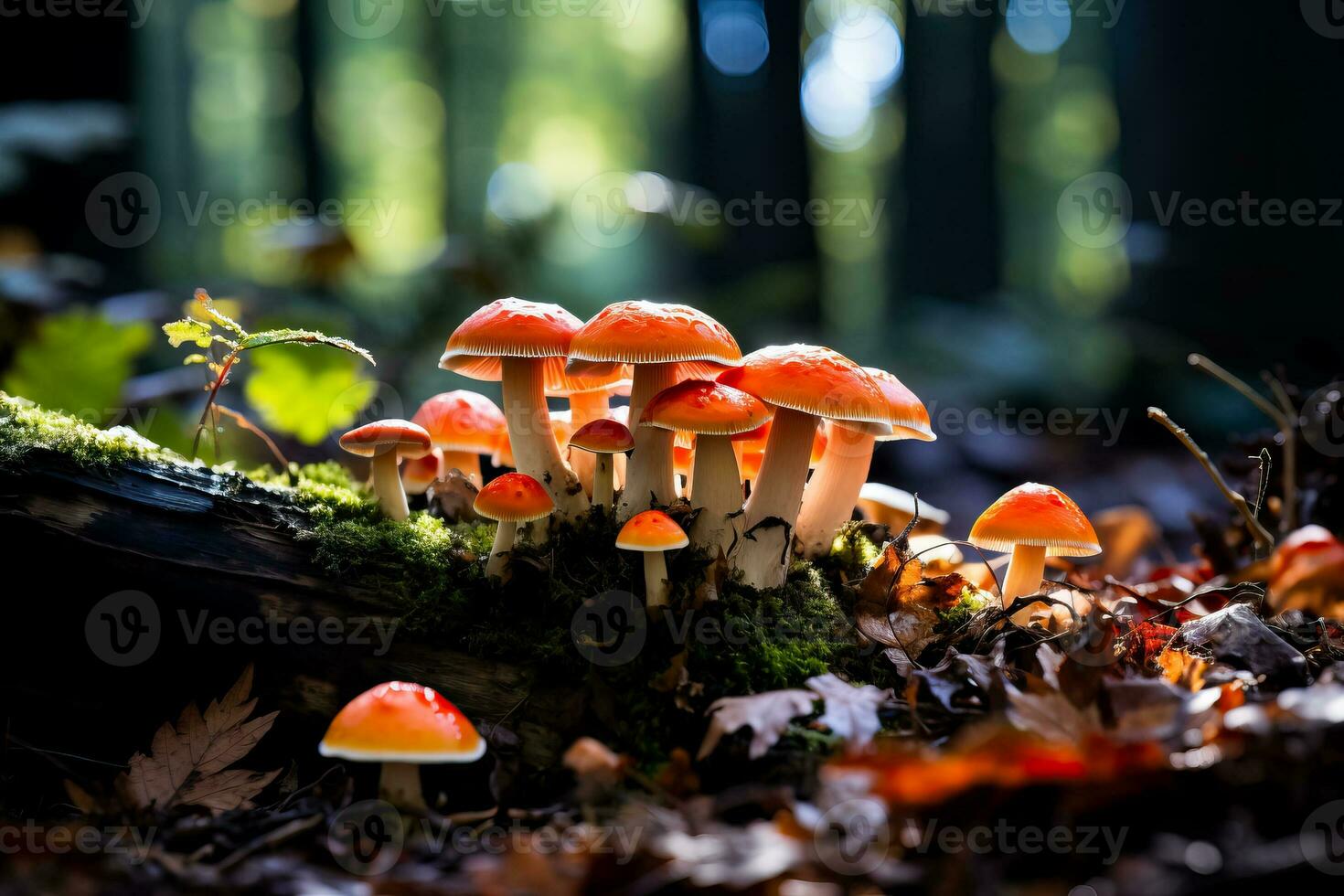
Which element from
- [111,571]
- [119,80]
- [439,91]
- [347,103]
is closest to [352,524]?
[111,571]

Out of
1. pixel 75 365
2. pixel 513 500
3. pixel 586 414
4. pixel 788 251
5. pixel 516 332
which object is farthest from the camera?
pixel 788 251

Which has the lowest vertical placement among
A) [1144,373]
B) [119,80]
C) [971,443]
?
[971,443]

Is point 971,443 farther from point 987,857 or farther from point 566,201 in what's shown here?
point 987,857

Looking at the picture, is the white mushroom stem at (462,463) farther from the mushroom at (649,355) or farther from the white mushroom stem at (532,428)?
the mushroom at (649,355)

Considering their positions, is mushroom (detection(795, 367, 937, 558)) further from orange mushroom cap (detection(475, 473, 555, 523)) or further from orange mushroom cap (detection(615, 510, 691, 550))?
orange mushroom cap (detection(475, 473, 555, 523))

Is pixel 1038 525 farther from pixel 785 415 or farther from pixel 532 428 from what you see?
pixel 532 428

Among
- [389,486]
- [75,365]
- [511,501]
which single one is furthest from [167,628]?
[75,365]
